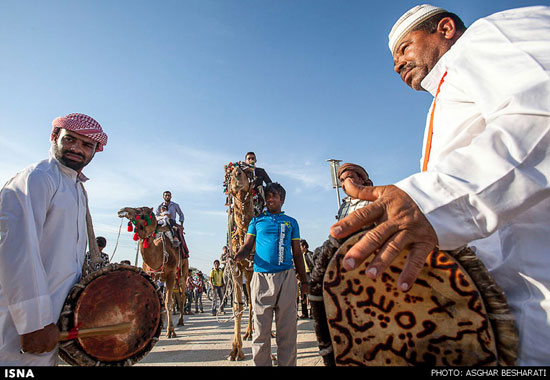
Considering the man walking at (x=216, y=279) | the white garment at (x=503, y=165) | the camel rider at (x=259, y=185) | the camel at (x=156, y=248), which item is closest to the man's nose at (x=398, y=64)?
the white garment at (x=503, y=165)

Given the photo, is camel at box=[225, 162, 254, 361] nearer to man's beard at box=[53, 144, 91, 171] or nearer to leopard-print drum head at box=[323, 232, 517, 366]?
man's beard at box=[53, 144, 91, 171]

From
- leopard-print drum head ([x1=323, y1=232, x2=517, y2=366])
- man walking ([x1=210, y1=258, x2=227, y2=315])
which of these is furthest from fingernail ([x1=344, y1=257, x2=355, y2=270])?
man walking ([x1=210, y1=258, x2=227, y2=315])

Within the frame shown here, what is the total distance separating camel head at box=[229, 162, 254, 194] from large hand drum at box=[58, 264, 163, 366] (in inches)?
130

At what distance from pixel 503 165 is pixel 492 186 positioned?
7cm

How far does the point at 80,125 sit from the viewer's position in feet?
8.64

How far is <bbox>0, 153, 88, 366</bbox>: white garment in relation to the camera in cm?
185

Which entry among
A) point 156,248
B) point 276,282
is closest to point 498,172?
point 276,282

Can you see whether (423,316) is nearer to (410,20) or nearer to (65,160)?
(410,20)

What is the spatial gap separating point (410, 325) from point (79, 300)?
212cm

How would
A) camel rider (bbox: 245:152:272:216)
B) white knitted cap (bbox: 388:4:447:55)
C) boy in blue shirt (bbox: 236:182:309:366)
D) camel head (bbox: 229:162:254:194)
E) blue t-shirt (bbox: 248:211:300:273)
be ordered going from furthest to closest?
1. camel rider (bbox: 245:152:272:216)
2. camel head (bbox: 229:162:254:194)
3. blue t-shirt (bbox: 248:211:300:273)
4. boy in blue shirt (bbox: 236:182:309:366)
5. white knitted cap (bbox: 388:4:447:55)

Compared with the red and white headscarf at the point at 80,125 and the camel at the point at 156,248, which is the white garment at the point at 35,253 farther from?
the camel at the point at 156,248

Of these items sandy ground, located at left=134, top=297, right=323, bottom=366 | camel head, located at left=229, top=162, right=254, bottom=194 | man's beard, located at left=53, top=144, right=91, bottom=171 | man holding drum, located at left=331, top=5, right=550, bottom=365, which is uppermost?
camel head, located at left=229, top=162, right=254, bottom=194

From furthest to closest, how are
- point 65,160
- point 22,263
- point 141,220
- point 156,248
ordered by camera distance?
1. point 156,248
2. point 141,220
3. point 65,160
4. point 22,263

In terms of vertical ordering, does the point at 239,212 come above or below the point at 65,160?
above
